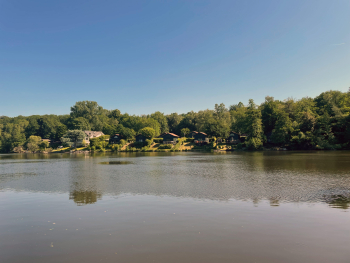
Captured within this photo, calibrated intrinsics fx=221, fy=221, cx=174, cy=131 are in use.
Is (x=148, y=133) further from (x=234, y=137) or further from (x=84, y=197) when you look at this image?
(x=84, y=197)

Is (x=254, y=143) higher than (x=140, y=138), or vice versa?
(x=140, y=138)

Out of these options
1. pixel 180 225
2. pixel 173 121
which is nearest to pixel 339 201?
pixel 180 225

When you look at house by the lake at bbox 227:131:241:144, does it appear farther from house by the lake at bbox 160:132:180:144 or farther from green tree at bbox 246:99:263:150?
house by the lake at bbox 160:132:180:144

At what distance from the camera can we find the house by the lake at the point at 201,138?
102225 millimetres

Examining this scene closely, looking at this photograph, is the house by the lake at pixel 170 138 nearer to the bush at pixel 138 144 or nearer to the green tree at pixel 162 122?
the bush at pixel 138 144

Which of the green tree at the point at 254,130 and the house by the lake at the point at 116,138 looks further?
the house by the lake at the point at 116,138

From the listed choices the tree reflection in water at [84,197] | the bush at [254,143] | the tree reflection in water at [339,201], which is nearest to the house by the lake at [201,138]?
the bush at [254,143]

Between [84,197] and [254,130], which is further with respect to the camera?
[254,130]

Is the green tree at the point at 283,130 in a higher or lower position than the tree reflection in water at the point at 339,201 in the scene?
higher

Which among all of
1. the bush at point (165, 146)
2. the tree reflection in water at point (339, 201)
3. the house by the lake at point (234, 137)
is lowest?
the tree reflection in water at point (339, 201)

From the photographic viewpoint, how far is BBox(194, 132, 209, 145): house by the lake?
10222cm

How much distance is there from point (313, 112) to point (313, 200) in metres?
80.6

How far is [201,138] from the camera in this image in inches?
4094

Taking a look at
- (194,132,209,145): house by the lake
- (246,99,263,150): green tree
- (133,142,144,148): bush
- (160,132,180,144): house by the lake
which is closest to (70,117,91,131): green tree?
(133,142,144,148): bush
